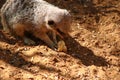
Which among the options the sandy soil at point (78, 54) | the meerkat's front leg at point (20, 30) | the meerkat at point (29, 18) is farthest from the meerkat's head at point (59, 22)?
the meerkat's front leg at point (20, 30)

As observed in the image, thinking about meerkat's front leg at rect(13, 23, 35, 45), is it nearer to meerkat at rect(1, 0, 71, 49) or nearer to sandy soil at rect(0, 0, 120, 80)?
meerkat at rect(1, 0, 71, 49)

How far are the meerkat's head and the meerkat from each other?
0.02 m

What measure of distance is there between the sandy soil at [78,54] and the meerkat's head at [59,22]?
0.40 m

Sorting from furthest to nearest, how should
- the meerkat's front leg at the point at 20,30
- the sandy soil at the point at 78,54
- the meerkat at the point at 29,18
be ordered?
the meerkat's front leg at the point at 20,30 → the meerkat at the point at 29,18 → the sandy soil at the point at 78,54

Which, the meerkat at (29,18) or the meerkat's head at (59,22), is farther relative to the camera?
the meerkat at (29,18)

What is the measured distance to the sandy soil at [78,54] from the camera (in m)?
5.12

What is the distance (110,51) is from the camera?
227 inches

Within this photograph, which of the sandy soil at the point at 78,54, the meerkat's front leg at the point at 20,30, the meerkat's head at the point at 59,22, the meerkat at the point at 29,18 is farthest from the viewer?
the meerkat's front leg at the point at 20,30

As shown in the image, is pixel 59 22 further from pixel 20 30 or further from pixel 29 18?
pixel 20 30

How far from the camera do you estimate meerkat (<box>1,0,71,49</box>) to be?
5.86 m

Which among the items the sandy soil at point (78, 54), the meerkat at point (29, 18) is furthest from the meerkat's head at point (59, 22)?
the sandy soil at point (78, 54)

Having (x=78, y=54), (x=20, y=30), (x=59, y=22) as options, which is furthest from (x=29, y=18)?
(x=78, y=54)

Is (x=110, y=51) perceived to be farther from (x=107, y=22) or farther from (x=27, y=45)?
(x=27, y=45)

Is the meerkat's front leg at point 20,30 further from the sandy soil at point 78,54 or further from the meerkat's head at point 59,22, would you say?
the meerkat's head at point 59,22
